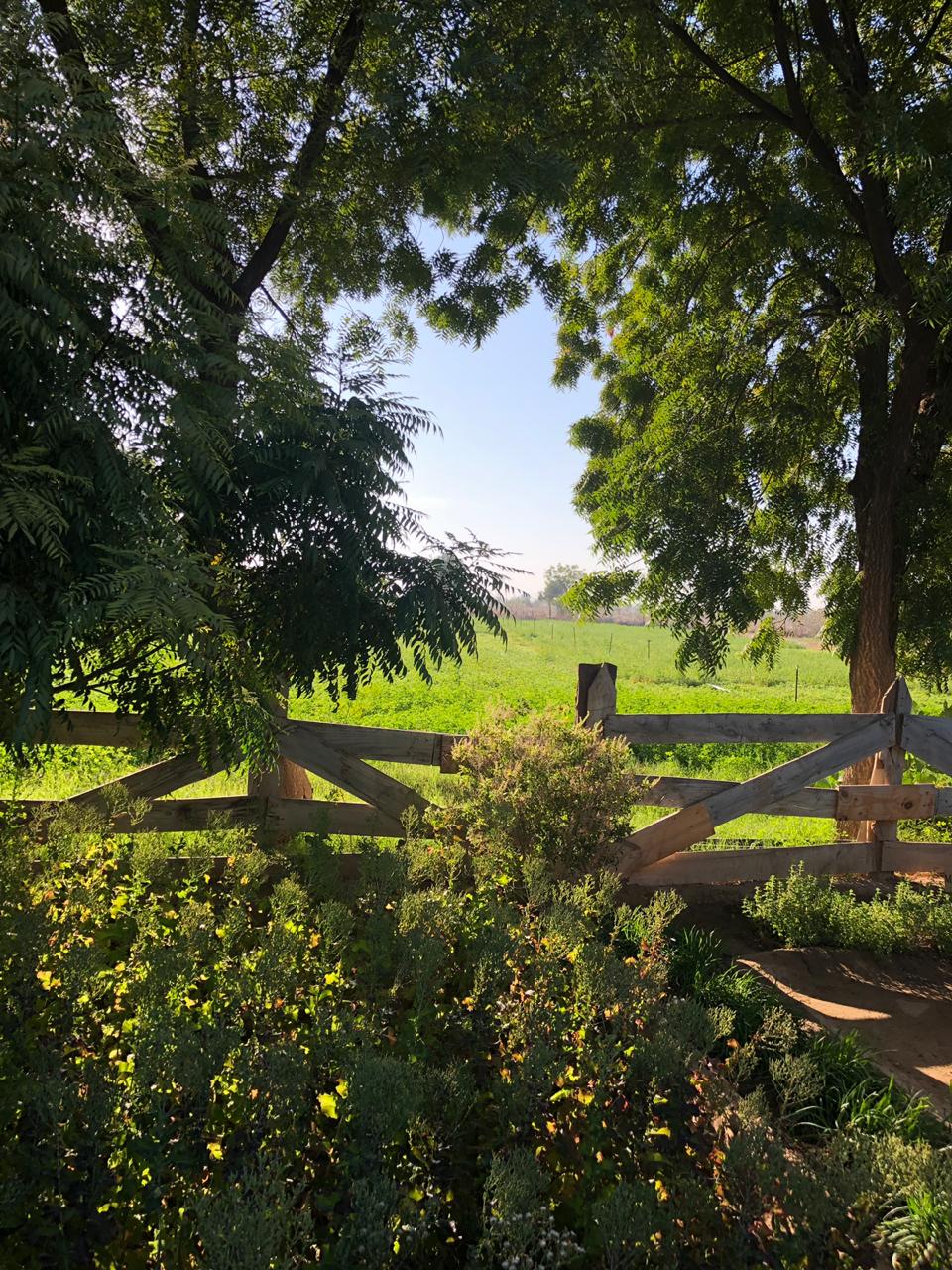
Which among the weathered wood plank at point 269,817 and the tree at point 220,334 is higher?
the tree at point 220,334

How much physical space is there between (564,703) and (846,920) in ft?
9.91

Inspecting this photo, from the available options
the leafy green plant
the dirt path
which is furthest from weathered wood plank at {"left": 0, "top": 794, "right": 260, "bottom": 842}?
the leafy green plant

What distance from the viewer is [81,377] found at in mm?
3131

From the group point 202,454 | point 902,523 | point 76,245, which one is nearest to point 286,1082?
point 202,454

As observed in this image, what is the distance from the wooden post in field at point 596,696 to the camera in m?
5.73

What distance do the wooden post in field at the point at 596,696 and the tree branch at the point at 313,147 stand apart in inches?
155

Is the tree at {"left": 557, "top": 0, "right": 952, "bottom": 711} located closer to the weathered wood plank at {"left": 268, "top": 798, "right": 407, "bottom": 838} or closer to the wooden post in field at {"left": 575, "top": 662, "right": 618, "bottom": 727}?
the wooden post in field at {"left": 575, "top": 662, "right": 618, "bottom": 727}

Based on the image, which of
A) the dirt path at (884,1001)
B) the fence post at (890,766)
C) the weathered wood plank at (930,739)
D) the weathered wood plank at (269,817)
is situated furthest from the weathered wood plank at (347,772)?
the weathered wood plank at (930,739)

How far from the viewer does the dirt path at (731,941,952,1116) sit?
13.4 feet

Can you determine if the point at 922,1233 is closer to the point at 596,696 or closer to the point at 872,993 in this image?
the point at 872,993

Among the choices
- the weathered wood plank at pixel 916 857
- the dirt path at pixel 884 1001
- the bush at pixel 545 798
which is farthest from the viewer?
the weathered wood plank at pixel 916 857

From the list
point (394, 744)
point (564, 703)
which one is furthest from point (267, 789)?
point (564, 703)

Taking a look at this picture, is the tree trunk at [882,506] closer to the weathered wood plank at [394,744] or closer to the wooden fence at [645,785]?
the wooden fence at [645,785]

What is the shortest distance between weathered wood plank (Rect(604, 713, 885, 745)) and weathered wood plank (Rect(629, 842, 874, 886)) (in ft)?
3.00
